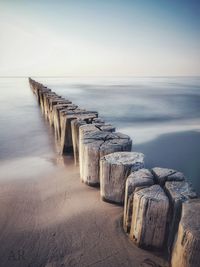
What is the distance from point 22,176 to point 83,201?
1.49 metres

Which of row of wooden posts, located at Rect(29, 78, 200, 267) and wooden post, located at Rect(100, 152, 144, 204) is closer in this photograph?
row of wooden posts, located at Rect(29, 78, 200, 267)

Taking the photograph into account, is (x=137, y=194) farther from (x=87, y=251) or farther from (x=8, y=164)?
(x=8, y=164)

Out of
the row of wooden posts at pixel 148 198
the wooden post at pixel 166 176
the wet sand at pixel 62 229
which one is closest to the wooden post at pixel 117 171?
the row of wooden posts at pixel 148 198

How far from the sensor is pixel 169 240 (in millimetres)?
2029

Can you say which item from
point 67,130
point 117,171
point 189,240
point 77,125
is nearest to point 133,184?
point 117,171

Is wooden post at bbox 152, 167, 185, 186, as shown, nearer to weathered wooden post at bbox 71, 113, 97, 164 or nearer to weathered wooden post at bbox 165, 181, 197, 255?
weathered wooden post at bbox 165, 181, 197, 255

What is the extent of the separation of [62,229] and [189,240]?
1425 millimetres

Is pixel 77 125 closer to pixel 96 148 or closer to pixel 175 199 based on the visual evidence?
pixel 96 148

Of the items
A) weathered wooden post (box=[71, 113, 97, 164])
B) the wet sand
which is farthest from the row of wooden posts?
weathered wooden post (box=[71, 113, 97, 164])

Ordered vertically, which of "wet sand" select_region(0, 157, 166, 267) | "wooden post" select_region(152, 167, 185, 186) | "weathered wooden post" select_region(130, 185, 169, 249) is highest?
"wooden post" select_region(152, 167, 185, 186)

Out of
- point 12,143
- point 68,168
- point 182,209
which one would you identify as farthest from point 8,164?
point 182,209

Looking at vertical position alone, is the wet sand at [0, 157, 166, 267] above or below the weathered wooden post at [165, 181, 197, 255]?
below

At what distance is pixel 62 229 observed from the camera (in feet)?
8.33

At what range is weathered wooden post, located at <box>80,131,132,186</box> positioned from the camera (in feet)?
9.66
